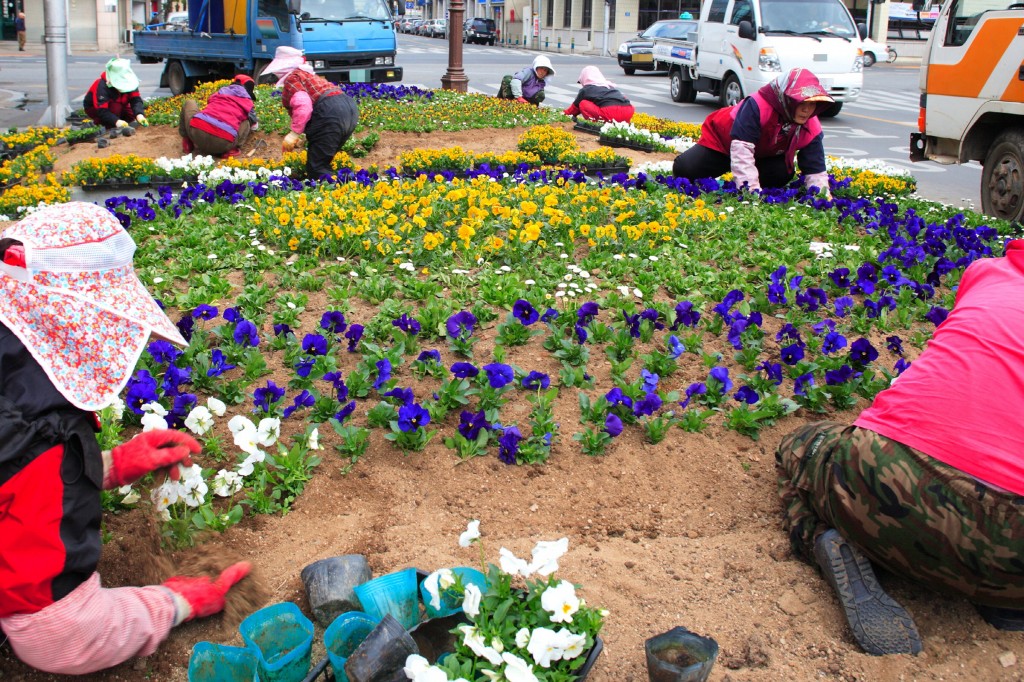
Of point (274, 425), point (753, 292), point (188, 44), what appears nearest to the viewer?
point (274, 425)

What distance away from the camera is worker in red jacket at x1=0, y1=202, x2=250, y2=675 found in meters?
2.09

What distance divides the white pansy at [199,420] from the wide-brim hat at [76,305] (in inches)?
29.9

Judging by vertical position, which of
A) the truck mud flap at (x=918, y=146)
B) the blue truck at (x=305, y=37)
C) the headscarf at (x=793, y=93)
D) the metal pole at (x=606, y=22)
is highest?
the metal pole at (x=606, y=22)

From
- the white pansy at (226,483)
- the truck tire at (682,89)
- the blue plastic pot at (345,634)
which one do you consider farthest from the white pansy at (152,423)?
the truck tire at (682,89)

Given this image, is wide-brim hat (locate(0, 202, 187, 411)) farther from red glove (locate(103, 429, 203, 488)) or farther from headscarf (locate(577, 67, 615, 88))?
headscarf (locate(577, 67, 615, 88))

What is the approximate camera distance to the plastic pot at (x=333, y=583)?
2.47 meters

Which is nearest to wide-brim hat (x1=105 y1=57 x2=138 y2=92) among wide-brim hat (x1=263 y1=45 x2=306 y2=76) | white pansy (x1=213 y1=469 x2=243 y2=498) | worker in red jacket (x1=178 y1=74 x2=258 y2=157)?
worker in red jacket (x1=178 y1=74 x2=258 y2=157)

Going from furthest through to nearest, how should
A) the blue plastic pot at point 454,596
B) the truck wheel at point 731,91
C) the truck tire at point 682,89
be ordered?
the truck tire at point 682,89 < the truck wheel at point 731,91 < the blue plastic pot at point 454,596

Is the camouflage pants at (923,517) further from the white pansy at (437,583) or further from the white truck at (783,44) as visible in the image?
the white truck at (783,44)

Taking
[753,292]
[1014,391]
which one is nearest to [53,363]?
[1014,391]

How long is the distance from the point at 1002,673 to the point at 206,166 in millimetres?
8299

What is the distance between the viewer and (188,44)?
19531 millimetres

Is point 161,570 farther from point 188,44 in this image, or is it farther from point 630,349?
point 188,44

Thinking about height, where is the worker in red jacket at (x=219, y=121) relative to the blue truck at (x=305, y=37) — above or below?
below
